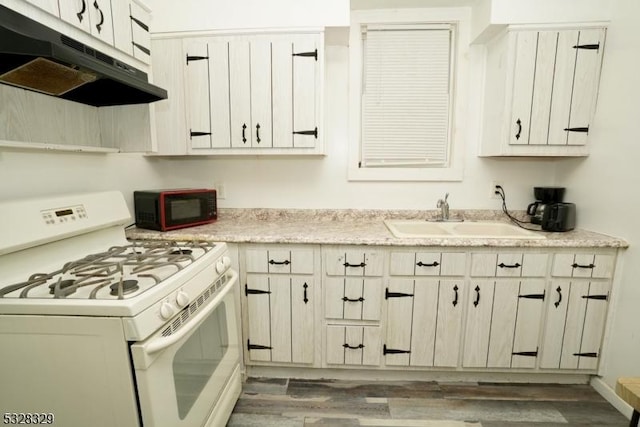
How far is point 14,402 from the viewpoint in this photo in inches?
33.3

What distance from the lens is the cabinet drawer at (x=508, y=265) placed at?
5.19 ft

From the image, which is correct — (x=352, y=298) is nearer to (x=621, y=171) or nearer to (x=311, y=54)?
(x=311, y=54)

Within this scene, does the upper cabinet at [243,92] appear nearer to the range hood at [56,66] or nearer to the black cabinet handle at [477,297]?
the range hood at [56,66]

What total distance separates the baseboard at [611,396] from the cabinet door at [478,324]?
676 mm

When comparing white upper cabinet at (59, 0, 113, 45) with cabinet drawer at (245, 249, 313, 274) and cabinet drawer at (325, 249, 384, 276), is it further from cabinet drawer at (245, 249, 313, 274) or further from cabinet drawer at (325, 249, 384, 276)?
cabinet drawer at (325, 249, 384, 276)

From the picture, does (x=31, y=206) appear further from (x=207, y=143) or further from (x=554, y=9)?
(x=554, y=9)

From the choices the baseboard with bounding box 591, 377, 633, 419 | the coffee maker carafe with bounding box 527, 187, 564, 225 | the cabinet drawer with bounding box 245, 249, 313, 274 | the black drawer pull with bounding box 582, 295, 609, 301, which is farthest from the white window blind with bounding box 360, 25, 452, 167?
the baseboard with bounding box 591, 377, 633, 419

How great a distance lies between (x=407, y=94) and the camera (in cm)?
206

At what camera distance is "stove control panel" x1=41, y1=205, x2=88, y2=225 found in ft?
3.69

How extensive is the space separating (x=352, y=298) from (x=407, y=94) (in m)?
1.50

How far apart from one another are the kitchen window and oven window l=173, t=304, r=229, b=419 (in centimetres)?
135

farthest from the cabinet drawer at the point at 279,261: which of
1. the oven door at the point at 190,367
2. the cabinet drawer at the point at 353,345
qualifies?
the cabinet drawer at the point at 353,345

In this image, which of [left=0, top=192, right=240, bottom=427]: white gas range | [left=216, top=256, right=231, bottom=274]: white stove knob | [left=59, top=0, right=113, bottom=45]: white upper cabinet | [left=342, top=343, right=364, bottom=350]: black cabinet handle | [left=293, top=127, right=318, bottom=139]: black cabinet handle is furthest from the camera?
[left=293, top=127, right=318, bottom=139]: black cabinet handle

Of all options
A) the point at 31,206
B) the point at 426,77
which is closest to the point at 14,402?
the point at 31,206
